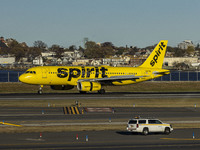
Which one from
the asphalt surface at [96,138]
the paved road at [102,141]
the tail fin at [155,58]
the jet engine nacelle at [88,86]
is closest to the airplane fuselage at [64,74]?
the jet engine nacelle at [88,86]

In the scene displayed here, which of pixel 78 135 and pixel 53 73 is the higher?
pixel 53 73

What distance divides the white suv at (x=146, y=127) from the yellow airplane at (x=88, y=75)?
33.4 m

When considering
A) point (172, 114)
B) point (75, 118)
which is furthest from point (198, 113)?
point (75, 118)

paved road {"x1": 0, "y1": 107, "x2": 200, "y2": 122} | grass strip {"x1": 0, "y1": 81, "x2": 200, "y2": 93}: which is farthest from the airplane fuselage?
paved road {"x1": 0, "y1": 107, "x2": 200, "y2": 122}

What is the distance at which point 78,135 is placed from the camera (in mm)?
36219

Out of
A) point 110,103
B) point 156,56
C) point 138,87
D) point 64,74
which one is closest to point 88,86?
point 64,74

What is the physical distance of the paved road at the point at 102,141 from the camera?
3125 cm

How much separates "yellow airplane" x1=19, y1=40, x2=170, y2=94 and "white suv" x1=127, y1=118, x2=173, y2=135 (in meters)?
33.4

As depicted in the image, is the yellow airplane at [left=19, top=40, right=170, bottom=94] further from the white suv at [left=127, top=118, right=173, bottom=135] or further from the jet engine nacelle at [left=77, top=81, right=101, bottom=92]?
the white suv at [left=127, top=118, right=173, bottom=135]

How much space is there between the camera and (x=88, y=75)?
238 feet

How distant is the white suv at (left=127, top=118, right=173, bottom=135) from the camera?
118ft

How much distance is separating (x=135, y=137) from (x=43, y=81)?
37197 mm

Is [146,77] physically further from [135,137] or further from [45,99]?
[135,137]

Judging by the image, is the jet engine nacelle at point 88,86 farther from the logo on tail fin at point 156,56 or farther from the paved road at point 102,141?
the paved road at point 102,141
